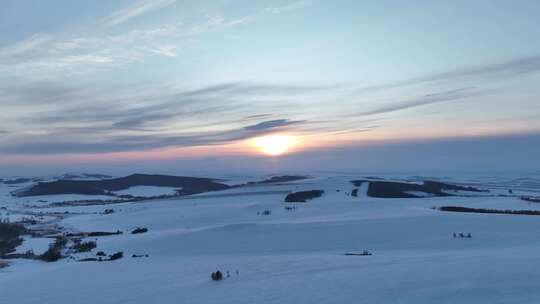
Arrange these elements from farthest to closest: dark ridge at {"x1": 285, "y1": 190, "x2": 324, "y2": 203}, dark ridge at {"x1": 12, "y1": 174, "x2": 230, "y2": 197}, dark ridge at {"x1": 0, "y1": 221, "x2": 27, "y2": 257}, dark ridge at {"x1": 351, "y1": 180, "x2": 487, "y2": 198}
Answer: dark ridge at {"x1": 12, "y1": 174, "x2": 230, "y2": 197} < dark ridge at {"x1": 351, "y1": 180, "x2": 487, "y2": 198} < dark ridge at {"x1": 285, "y1": 190, "x2": 324, "y2": 203} < dark ridge at {"x1": 0, "y1": 221, "x2": 27, "y2": 257}

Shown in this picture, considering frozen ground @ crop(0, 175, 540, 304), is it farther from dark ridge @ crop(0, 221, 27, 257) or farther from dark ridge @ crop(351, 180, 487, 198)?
dark ridge @ crop(351, 180, 487, 198)

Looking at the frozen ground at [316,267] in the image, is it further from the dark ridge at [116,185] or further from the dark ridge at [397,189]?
the dark ridge at [116,185]

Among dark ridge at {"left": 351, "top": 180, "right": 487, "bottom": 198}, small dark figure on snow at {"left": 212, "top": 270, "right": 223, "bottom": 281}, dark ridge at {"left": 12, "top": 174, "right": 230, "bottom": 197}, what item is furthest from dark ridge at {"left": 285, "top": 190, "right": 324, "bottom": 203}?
dark ridge at {"left": 12, "top": 174, "right": 230, "bottom": 197}

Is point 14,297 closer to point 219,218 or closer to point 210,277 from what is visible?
point 210,277

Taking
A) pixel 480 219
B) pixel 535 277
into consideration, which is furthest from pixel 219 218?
pixel 535 277

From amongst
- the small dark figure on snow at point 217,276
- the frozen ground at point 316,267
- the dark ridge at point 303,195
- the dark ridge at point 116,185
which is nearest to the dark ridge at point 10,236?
A: the frozen ground at point 316,267

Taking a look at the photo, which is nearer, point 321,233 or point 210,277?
point 210,277

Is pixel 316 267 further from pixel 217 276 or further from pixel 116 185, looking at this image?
pixel 116 185
